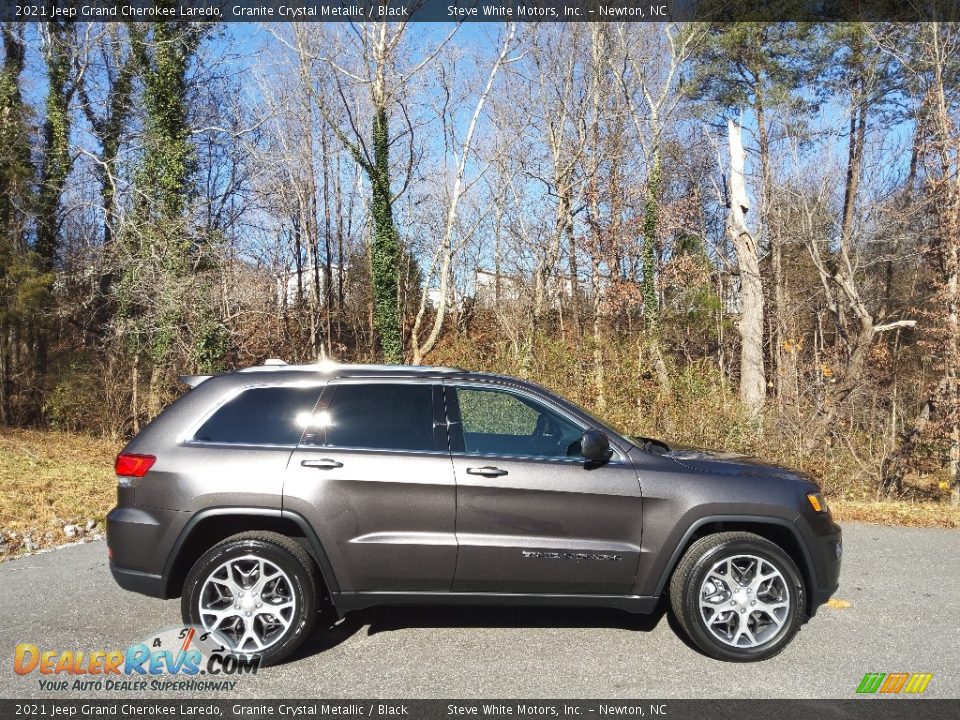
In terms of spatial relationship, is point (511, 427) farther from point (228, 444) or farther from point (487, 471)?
point (228, 444)

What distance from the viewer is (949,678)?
13.1 feet

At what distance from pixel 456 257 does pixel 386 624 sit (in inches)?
1029

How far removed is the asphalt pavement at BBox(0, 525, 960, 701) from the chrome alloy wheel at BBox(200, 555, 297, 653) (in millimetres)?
221

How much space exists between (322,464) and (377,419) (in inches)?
18.0

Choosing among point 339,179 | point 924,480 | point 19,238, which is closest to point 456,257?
point 339,179

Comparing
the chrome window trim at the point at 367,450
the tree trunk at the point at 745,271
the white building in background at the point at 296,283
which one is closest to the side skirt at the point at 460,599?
the chrome window trim at the point at 367,450

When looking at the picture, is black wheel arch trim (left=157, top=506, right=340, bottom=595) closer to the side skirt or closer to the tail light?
the side skirt

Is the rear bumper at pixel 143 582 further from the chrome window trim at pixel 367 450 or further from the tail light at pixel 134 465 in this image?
the chrome window trim at pixel 367 450

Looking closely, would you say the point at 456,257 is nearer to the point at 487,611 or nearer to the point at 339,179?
the point at 339,179

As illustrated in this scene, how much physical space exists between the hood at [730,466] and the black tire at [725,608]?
402 mm

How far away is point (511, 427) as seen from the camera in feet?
16.8

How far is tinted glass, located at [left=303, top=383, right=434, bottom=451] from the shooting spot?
4.36m

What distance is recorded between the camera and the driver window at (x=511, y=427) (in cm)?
451

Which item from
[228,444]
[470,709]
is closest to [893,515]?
[470,709]
